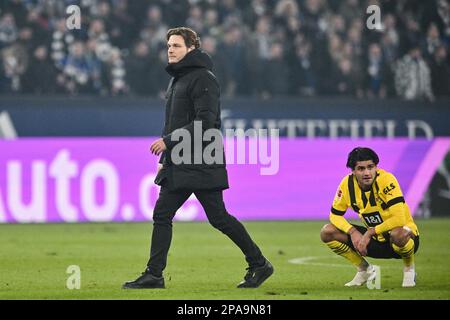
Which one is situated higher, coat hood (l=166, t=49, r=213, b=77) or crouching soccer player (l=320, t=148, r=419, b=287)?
coat hood (l=166, t=49, r=213, b=77)

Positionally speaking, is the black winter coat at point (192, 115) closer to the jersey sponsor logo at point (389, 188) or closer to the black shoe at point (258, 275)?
the black shoe at point (258, 275)

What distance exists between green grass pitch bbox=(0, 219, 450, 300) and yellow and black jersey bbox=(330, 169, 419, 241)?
57 cm

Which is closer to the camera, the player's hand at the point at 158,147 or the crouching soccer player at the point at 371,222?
the player's hand at the point at 158,147

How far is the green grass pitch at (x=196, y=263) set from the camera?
10.0 m

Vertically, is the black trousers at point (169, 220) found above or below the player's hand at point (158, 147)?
below

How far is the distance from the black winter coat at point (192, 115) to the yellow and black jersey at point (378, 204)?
120cm

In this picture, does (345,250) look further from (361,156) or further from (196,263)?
(196,263)

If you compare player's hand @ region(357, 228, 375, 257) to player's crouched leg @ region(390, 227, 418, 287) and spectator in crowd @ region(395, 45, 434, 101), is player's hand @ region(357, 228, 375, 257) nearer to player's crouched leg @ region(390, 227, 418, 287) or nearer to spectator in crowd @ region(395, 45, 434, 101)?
player's crouched leg @ region(390, 227, 418, 287)

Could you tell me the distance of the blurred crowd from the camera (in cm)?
2088

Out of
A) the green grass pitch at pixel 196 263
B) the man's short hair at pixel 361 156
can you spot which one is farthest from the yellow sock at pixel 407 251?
the man's short hair at pixel 361 156

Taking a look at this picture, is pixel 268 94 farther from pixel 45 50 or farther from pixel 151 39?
pixel 45 50

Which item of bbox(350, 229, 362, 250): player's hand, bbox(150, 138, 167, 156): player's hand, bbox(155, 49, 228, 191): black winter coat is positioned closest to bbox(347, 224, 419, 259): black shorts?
bbox(350, 229, 362, 250): player's hand

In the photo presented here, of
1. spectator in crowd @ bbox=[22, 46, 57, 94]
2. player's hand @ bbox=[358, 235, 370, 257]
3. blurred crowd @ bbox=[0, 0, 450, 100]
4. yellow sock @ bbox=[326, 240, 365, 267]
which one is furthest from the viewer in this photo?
blurred crowd @ bbox=[0, 0, 450, 100]

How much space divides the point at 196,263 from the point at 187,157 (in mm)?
3450
